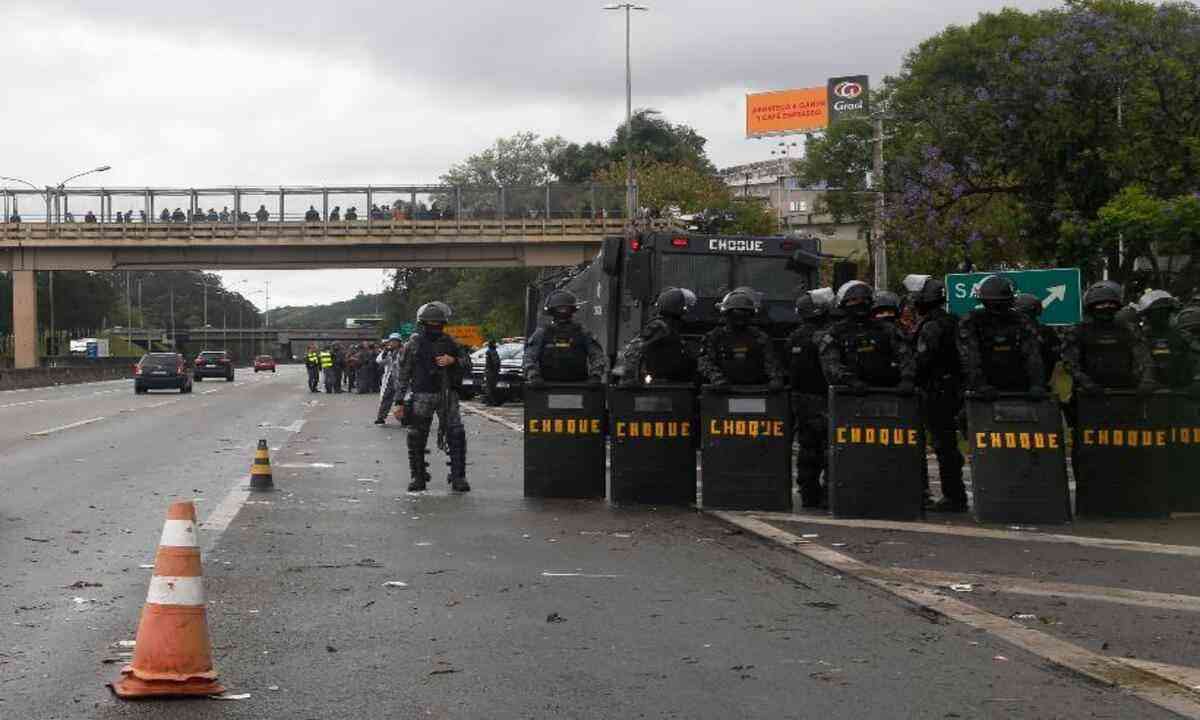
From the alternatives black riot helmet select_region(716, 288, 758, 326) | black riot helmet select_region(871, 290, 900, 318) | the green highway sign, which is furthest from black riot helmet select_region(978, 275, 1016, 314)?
the green highway sign

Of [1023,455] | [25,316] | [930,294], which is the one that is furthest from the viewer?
[25,316]

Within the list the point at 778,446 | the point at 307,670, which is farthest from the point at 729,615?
the point at 778,446

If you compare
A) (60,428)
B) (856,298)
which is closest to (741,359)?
(856,298)

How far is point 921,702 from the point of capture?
605 centimetres

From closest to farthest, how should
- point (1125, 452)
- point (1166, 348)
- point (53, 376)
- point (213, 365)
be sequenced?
1. point (1125, 452)
2. point (1166, 348)
3. point (53, 376)
4. point (213, 365)

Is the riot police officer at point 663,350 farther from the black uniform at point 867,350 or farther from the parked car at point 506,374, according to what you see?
the parked car at point 506,374

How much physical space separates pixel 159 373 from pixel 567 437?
122ft

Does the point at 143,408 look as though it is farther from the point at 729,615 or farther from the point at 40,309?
the point at 40,309

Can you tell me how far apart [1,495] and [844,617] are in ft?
29.5

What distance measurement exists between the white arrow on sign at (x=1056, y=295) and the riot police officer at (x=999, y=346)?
3424mm

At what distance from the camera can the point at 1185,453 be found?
12.3 meters

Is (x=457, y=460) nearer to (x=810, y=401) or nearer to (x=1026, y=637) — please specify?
(x=810, y=401)

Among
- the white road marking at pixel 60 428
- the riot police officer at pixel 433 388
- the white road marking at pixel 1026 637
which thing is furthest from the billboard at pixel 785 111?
the white road marking at pixel 1026 637

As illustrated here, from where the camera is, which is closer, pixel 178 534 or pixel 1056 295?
pixel 178 534
